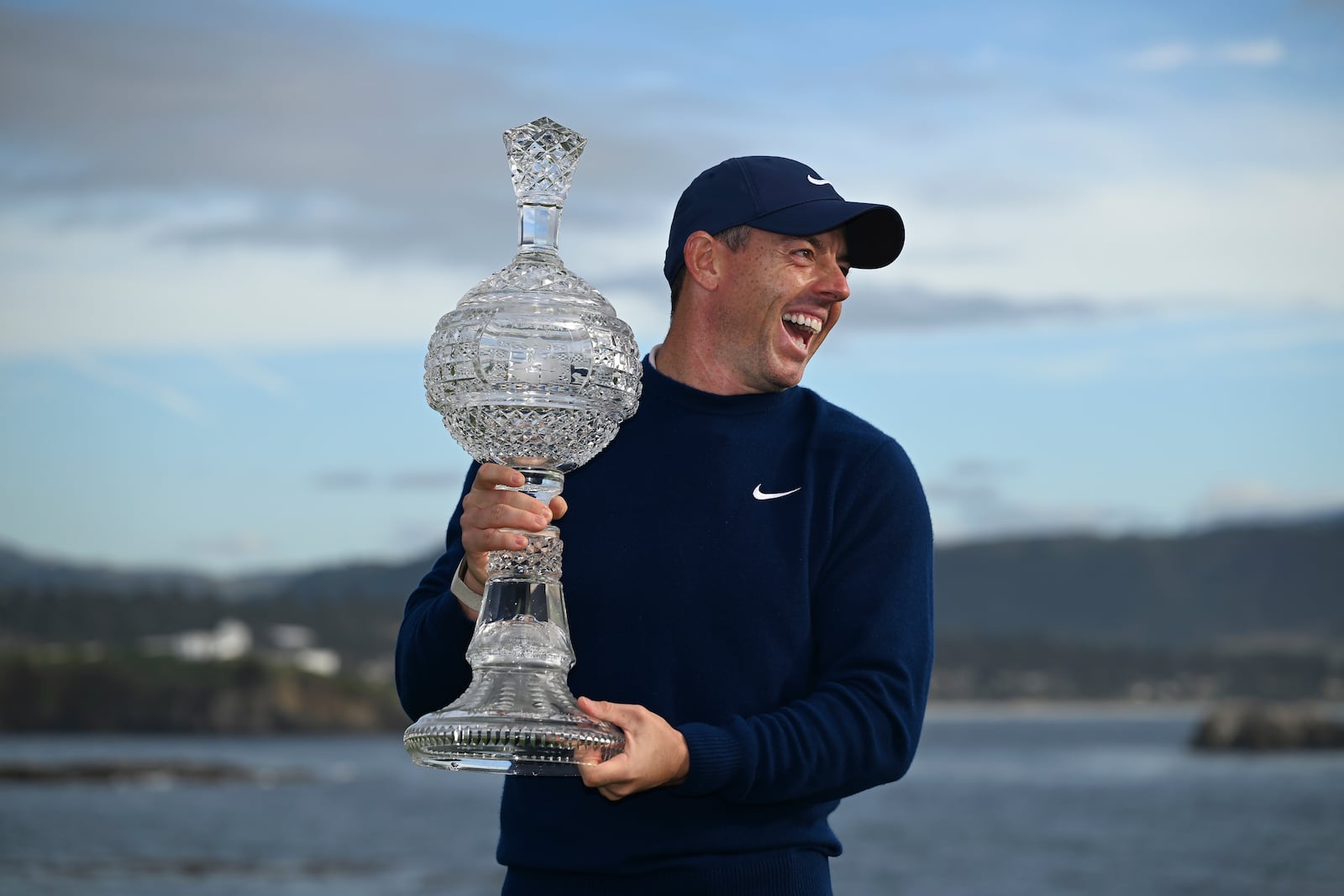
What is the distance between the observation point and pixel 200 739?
138125 mm

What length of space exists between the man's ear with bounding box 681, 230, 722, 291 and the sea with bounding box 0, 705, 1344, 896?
3809 cm

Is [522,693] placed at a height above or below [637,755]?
above

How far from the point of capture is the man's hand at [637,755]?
2973 mm

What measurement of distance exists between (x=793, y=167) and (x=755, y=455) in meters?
0.63

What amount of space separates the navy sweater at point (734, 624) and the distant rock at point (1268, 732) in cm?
12265

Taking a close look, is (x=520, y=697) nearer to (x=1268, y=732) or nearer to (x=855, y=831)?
(x=855, y=831)

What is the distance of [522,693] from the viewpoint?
3193mm

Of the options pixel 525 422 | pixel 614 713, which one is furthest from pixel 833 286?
pixel 614 713

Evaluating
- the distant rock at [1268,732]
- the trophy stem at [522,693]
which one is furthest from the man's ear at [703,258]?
the distant rock at [1268,732]

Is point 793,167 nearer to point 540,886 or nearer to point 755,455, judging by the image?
point 755,455

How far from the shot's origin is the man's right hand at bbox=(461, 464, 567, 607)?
126 inches

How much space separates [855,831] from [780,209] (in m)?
68.2

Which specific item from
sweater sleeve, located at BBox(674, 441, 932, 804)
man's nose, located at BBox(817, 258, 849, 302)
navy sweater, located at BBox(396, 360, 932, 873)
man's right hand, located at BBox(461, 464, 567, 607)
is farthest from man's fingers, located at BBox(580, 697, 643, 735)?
man's nose, located at BBox(817, 258, 849, 302)

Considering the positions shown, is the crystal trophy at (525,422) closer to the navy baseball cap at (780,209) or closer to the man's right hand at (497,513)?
the man's right hand at (497,513)
